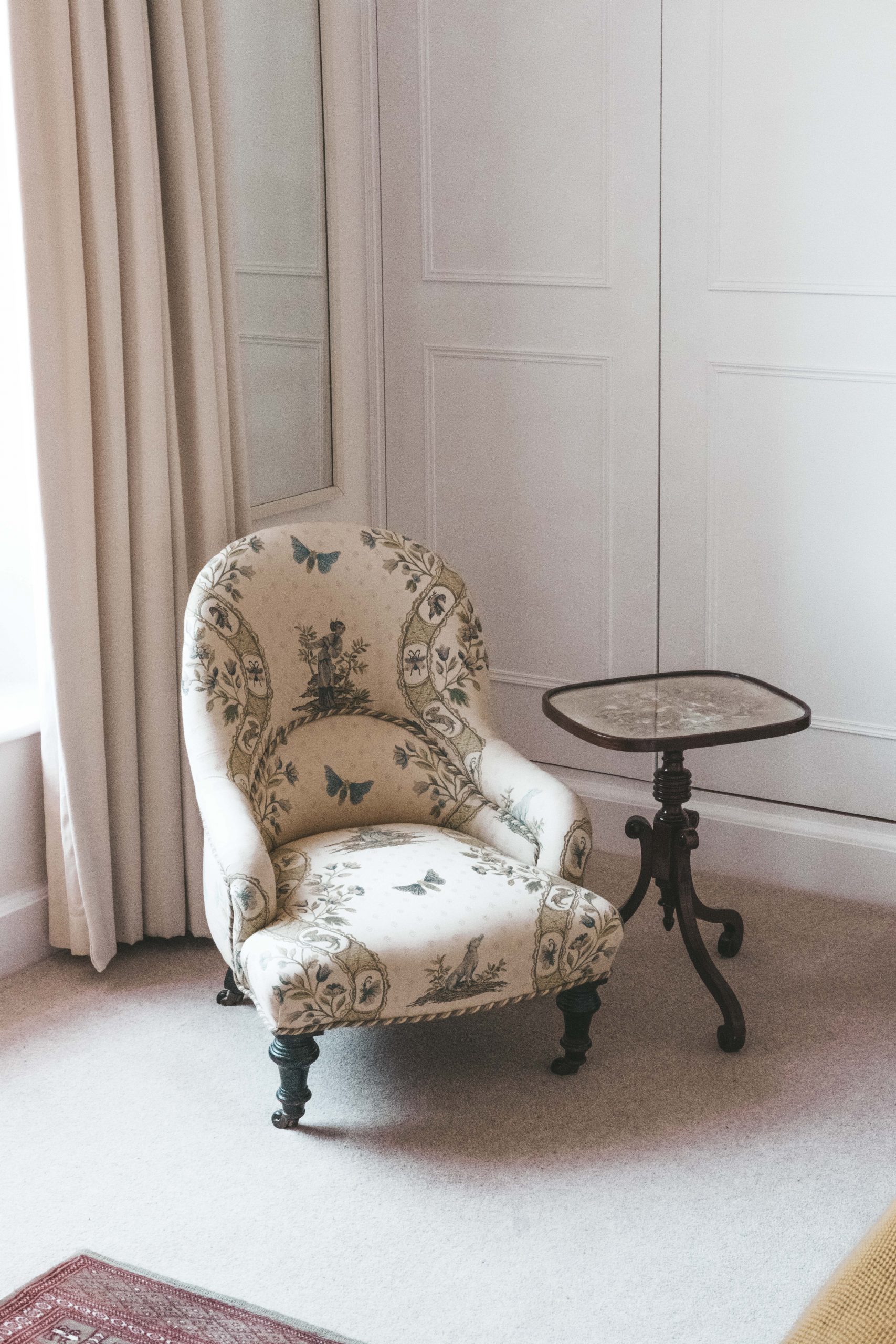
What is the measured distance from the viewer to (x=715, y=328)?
3.09m

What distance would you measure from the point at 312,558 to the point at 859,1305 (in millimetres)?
1876

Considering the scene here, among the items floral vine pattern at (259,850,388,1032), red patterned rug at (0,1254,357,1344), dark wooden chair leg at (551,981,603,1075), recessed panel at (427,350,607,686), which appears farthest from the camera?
recessed panel at (427,350,607,686)

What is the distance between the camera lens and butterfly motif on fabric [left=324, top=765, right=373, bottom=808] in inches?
105

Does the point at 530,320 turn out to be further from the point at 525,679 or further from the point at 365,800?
the point at 365,800

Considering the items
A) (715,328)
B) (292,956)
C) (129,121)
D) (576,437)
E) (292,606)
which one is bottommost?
(292,956)

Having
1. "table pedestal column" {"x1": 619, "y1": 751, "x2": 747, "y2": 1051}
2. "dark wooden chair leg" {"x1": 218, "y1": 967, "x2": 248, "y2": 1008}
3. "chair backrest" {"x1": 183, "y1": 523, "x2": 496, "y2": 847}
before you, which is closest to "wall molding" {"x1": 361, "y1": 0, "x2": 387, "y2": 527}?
"chair backrest" {"x1": 183, "y1": 523, "x2": 496, "y2": 847}

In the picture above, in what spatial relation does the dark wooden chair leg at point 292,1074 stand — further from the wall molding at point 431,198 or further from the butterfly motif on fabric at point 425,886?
the wall molding at point 431,198

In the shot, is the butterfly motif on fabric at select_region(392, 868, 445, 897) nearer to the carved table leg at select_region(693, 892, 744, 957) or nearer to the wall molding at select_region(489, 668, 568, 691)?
the carved table leg at select_region(693, 892, 744, 957)

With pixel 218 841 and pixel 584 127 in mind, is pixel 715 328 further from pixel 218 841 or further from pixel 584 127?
pixel 218 841

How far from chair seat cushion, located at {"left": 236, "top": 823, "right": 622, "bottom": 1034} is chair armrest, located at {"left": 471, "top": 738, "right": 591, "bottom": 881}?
2.3 inches

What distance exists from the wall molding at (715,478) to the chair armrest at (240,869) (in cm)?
133

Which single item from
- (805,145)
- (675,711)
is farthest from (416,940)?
(805,145)

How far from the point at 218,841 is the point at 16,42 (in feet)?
4.79

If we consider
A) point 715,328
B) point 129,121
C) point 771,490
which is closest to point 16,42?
point 129,121
